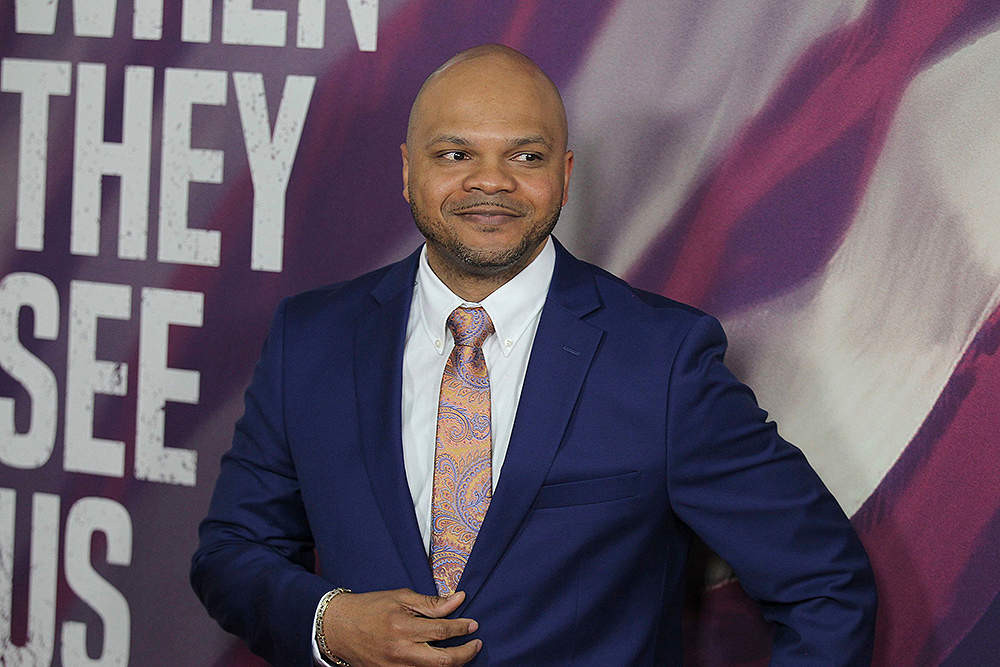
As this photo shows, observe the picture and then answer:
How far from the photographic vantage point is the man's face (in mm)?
1484

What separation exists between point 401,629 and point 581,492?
0.29 m

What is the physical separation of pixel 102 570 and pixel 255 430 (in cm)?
72

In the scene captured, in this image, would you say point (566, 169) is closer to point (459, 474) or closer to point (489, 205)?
point (489, 205)

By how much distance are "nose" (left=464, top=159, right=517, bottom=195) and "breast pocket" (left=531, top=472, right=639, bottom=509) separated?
397 mm

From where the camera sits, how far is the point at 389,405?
1.52m

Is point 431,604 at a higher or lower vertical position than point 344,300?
lower

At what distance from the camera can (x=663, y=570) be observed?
1.54 m

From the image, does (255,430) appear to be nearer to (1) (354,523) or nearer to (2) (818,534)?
(1) (354,523)

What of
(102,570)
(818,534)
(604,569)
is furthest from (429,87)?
(102,570)

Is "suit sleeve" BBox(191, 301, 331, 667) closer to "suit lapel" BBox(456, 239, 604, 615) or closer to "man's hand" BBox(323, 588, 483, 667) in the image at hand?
"man's hand" BBox(323, 588, 483, 667)

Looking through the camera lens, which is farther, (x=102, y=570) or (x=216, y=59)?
(x=102, y=570)

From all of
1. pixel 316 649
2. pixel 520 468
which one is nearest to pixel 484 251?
pixel 520 468

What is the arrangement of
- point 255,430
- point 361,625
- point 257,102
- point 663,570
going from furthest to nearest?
A: 1. point 257,102
2. point 255,430
3. point 663,570
4. point 361,625

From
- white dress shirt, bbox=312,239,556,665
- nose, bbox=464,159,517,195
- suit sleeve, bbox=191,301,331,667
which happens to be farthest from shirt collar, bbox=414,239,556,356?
suit sleeve, bbox=191,301,331,667
